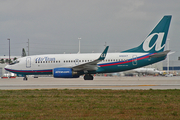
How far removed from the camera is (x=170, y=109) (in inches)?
431

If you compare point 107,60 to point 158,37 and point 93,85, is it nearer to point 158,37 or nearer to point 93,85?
point 158,37

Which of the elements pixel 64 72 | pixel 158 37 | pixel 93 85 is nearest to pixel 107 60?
pixel 64 72

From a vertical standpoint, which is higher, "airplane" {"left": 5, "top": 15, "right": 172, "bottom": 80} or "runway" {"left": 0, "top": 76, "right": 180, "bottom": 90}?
"airplane" {"left": 5, "top": 15, "right": 172, "bottom": 80}

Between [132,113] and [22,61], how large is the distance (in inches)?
1136

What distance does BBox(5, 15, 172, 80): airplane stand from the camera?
3324 centimetres

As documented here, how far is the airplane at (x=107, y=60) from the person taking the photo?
33237 millimetres

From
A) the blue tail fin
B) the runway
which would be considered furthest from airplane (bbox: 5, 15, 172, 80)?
the runway

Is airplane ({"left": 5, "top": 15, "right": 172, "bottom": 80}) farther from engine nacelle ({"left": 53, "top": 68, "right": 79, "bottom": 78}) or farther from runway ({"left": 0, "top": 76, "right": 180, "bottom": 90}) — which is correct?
runway ({"left": 0, "top": 76, "right": 180, "bottom": 90})

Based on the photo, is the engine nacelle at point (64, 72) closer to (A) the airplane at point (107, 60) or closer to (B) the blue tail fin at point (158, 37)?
(A) the airplane at point (107, 60)

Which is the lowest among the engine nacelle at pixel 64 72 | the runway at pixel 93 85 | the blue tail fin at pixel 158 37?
the runway at pixel 93 85

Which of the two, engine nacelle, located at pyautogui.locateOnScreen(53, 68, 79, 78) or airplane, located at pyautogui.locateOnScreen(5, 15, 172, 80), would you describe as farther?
airplane, located at pyautogui.locateOnScreen(5, 15, 172, 80)

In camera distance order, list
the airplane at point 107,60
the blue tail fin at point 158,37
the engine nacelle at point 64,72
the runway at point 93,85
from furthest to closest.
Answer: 1. the blue tail fin at point 158,37
2. the airplane at point 107,60
3. the engine nacelle at point 64,72
4. the runway at point 93,85

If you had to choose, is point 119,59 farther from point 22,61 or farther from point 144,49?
point 22,61

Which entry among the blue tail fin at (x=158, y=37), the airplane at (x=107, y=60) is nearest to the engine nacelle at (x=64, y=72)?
the airplane at (x=107, y=60)
